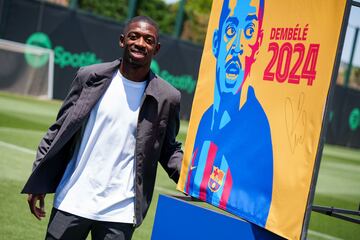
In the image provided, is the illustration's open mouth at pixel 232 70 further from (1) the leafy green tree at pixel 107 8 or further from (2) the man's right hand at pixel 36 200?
(1) the leafy green tree at pixel 107 8

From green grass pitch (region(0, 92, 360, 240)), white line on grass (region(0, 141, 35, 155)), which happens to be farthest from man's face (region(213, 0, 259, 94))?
white line on grass (region(0, 141, 35, 155))

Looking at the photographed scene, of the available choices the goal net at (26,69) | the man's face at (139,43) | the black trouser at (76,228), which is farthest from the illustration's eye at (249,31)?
the goal net at (26,69)

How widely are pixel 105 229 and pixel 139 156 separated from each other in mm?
406

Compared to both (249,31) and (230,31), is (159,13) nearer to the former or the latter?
(230,31)

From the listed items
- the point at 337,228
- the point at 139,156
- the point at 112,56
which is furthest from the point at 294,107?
the point at 112,56

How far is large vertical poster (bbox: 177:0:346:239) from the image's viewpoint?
3.19 meters

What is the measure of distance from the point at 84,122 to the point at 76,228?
0.54m

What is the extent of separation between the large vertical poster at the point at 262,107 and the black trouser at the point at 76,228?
466 mm

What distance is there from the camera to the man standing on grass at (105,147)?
3859 mm

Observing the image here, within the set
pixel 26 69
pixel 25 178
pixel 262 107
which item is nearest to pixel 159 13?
pixel 26 69

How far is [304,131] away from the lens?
321 cm

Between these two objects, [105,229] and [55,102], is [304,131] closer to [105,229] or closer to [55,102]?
[105,229]

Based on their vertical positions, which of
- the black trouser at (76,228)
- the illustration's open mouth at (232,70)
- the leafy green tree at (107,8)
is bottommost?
the black trouser at (76,228)

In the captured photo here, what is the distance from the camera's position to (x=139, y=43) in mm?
3871
